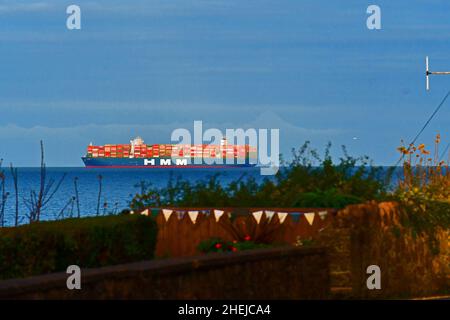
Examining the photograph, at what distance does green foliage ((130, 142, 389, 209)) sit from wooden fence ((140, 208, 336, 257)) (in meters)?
0.76

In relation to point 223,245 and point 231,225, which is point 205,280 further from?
point 231,225

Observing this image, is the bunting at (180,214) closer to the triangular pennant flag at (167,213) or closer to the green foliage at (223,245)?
the triangular pennant flag at (167,213)

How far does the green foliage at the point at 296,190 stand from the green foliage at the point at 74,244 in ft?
8.16

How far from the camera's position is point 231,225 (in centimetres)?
1493

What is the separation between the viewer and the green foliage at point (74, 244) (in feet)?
41.1

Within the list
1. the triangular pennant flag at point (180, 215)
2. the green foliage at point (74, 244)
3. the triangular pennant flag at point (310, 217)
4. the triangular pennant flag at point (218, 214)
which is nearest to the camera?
the green foliage at point (74, 244)

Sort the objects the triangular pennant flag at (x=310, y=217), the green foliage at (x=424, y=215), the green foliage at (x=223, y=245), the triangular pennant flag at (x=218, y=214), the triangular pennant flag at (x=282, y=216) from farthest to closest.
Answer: the green foliage at (x=424, y=215), the triangular pennant flag at (x=218, y=214), the triangular pennant flag at (x=282, y=216), the triangular pennant flag at (x=310, y=217), the green foliage at (x=223, y=245)

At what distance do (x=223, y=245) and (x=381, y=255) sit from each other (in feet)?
9.57

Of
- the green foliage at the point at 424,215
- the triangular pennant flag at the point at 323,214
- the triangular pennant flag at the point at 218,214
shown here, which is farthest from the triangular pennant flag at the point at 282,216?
the green foliage at the point at 424,215

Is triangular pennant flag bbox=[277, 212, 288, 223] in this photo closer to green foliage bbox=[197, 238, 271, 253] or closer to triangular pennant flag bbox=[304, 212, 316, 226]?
triangular pennant flag bbox=[304, 212, 316, 226]

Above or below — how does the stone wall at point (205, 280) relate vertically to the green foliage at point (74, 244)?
below
